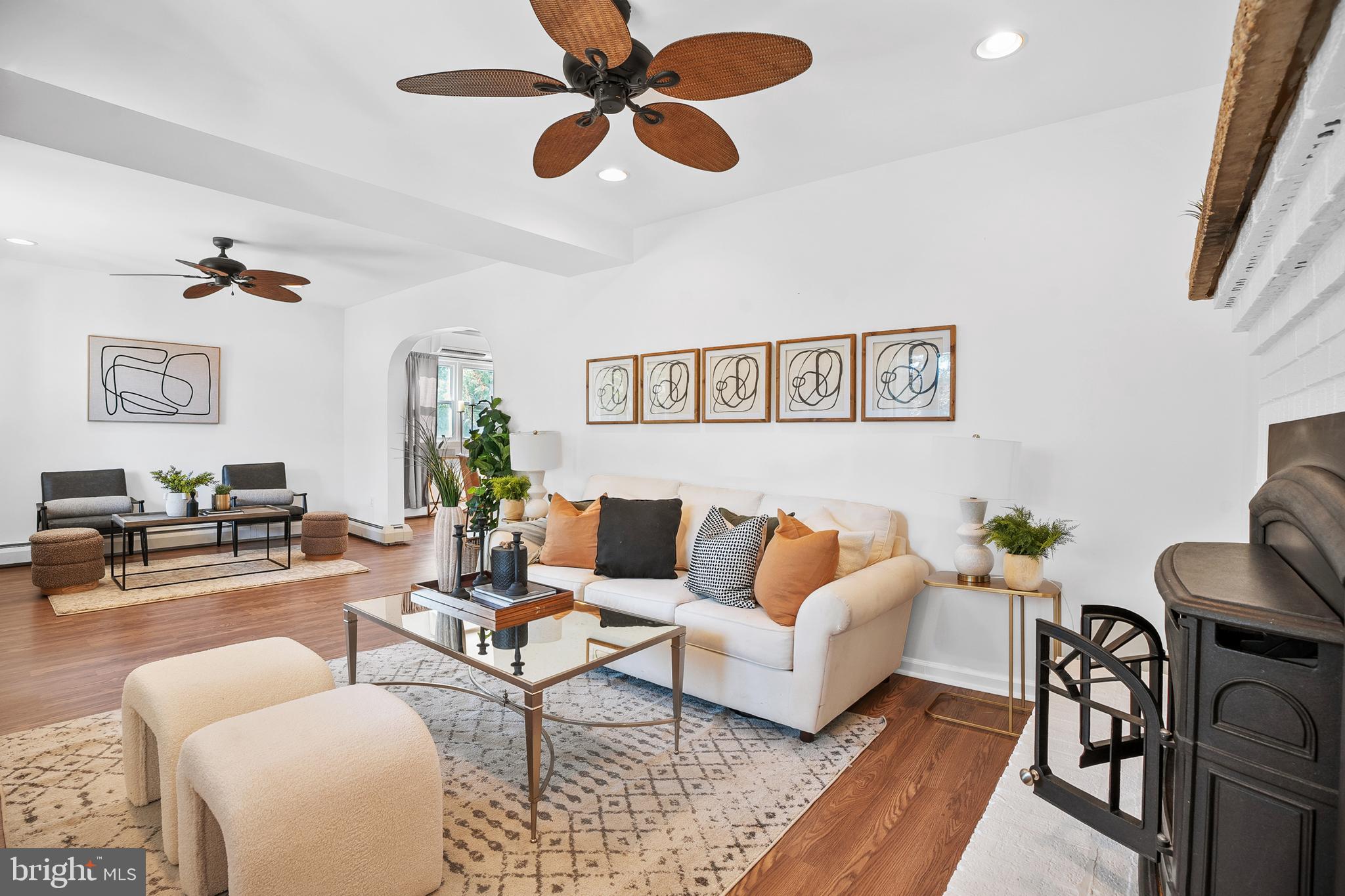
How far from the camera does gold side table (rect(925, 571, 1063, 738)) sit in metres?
2.68

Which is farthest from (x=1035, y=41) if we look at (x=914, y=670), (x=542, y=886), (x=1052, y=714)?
(x=542, y=886)

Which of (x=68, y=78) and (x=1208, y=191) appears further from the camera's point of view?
(x=68, y=78)

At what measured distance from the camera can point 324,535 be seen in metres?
6.16

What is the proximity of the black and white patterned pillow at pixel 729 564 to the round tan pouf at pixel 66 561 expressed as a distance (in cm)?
476

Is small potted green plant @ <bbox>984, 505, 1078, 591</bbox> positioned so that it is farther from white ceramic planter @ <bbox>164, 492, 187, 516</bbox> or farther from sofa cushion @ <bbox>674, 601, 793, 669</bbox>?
white ceramic planter @ <bbox>164, 492, 187, 516</bbox>

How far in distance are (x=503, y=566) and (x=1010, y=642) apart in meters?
2.09

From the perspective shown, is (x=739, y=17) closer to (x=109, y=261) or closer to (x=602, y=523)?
(x=602, y=523)

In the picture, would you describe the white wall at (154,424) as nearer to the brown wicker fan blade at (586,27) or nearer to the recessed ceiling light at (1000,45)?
the brown wicker fan blade at (586,27)

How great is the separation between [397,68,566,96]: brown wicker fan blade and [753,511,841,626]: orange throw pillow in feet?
6.24

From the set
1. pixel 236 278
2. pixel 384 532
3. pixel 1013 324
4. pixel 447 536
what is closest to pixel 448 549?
pixel 447 536

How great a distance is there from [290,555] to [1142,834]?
6.84 m

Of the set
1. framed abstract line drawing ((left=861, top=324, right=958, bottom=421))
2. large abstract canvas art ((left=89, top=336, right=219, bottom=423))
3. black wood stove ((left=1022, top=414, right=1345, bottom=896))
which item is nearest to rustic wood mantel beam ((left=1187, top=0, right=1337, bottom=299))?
black wood stove ((left=1022, top=414, right=1345, bottom=896))

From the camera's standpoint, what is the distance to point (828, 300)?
3.63 metres

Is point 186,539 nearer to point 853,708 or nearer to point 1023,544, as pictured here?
point 853,708
